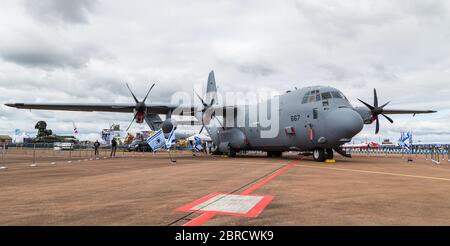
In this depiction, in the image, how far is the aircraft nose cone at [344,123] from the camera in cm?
1925

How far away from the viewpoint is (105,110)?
3238 cm

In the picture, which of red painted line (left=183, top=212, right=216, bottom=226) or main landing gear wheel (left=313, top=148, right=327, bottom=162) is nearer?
red painted line (left=183, top=212, right=216, bottom=226)

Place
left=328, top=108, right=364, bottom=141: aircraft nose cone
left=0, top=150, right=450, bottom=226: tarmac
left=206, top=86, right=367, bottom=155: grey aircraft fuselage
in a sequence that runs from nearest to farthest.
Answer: left=0, top=150, right=450, bottom=226: tarmac < left=328, top=108, right=364, bottom=141: aircraft nose cone < left=206, top=86, right=367, bottom=155: grey aircraft fuselage

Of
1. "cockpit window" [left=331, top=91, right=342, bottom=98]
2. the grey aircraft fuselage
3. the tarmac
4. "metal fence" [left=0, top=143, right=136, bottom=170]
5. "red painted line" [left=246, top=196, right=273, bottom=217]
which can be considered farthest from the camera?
"metal fence" [left=0, top=143, right=136, bottom=170]

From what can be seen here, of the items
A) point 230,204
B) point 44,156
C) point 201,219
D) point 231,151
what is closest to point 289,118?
point 231,151

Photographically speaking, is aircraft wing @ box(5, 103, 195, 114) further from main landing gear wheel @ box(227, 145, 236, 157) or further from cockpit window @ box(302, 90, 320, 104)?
cockpit window @ box(302, 90, 320, 104)

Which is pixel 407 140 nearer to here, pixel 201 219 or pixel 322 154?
pixel 322 154

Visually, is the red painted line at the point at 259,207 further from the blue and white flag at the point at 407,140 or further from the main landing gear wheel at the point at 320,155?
the blue and white flag at the point at 407,140

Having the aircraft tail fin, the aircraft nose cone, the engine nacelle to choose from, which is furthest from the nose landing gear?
Answer: the aircraft tail fin

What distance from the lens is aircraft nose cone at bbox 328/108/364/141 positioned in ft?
63.2
